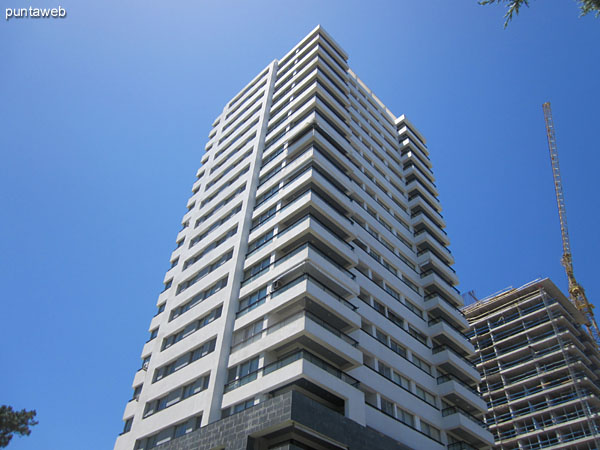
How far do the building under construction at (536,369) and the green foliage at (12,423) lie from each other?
206 feet

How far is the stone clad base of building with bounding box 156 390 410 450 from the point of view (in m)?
24.6

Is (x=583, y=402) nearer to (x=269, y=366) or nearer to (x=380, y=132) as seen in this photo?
(x=380, y=132)

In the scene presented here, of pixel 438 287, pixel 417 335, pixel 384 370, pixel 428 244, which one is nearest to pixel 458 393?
pixel 417 335

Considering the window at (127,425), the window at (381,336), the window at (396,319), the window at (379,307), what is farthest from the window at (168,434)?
the window at (396,319)

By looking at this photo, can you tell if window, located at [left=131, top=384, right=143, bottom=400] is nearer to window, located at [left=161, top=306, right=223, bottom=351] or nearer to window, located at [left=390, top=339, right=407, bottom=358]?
window, located at [left=161, top=306, right=223, bottom=351]

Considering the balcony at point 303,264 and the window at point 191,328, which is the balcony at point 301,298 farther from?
the window at point 191,328

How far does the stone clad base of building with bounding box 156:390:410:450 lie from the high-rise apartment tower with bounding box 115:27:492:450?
0.27 ft

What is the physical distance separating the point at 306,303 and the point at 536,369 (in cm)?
5569

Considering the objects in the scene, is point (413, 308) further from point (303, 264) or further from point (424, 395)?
point (303, 264)

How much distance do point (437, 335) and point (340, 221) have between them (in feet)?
44.2

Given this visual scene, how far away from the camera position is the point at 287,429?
25.1m

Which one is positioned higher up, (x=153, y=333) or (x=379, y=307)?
(x=379, y=307)

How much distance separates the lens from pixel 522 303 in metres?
80.3

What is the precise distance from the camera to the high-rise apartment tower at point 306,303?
2825cm
